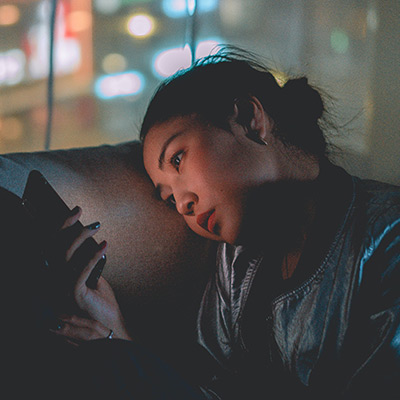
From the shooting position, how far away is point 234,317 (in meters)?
1.00

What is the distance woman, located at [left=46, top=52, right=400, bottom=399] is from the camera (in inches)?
29.6

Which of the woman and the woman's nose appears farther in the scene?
the woman's nose

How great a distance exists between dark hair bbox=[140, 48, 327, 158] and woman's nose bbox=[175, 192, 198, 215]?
0.46 ft

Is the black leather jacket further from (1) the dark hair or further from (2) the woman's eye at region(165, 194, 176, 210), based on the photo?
(2) the woman's eye at region(165, 194, 176, 210)

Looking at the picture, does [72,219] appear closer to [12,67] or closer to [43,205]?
[43,205]

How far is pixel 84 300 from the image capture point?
0.85m

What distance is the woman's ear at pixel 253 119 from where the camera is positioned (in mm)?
870

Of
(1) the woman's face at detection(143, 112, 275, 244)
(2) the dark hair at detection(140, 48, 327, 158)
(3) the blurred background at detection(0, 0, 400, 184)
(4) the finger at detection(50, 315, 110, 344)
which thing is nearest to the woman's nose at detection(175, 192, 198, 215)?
(1) the woman's face at detection(143, 112, 275, 244)

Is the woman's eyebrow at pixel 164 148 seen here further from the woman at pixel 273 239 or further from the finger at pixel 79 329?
the finger at pixel 79 329

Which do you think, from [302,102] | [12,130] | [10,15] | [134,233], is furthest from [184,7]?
[134,233]

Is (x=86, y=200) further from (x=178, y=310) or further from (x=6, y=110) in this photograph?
(x=6, y=110)

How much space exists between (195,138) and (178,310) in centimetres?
41

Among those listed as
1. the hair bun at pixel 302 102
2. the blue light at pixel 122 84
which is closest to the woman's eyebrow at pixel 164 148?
the hair bun at pixel 302 102

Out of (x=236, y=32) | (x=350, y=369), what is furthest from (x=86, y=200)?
(x=236, y=32)
